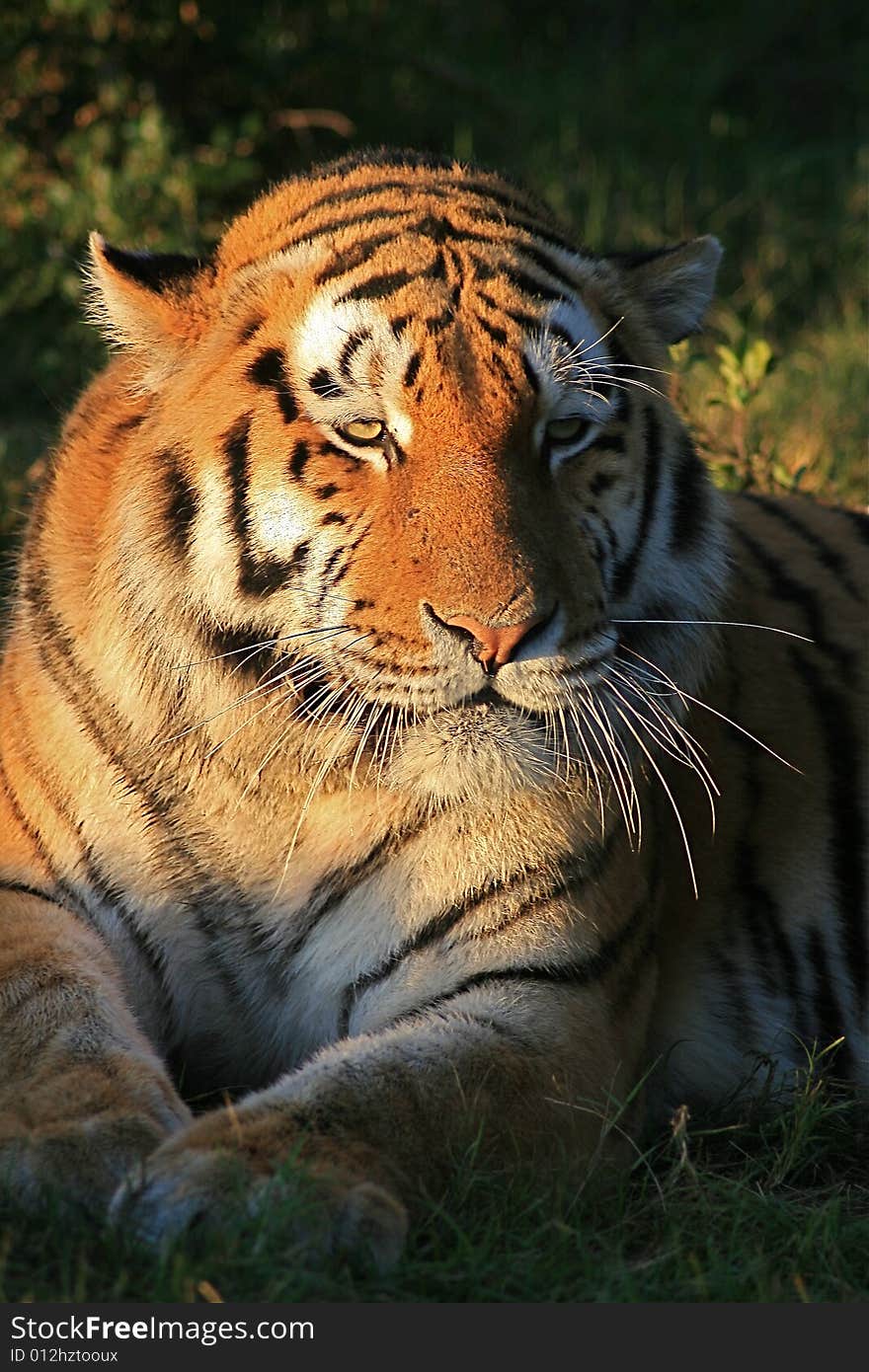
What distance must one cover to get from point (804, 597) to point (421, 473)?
50.5 inches

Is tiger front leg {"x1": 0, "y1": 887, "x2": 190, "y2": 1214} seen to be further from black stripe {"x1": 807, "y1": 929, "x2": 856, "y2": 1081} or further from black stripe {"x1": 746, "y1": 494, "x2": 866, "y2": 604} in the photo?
black stripe {"x1": 746, "y1": 494, "x2": 866, "y2": 604}

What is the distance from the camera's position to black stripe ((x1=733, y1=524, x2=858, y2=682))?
11.0ft

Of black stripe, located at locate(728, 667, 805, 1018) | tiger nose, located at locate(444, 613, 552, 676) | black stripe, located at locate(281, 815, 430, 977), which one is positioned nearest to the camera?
tiger nose, located at locate(444, 613, 552, 676)

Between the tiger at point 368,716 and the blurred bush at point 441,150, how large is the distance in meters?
1.90

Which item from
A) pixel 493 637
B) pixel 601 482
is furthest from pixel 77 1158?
pixel 601 482

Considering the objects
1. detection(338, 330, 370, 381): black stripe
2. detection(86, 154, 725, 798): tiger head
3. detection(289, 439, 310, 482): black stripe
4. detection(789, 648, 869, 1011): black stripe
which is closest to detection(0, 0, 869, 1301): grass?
detection(789, 648, 869, 1011): black stripe

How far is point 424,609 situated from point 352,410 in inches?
12.6

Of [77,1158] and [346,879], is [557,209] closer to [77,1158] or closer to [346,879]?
[346,879]

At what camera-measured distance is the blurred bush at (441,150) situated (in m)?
5.61

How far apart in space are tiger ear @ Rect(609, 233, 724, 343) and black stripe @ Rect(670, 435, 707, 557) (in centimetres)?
21

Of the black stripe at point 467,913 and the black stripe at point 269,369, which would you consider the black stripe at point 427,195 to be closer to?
the black stripe at point 269,369

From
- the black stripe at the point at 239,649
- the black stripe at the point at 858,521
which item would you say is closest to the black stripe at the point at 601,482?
the black stripe at the point at 239,649

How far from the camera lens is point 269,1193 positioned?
79.4 inches

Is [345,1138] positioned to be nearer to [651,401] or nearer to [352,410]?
[352,410]
